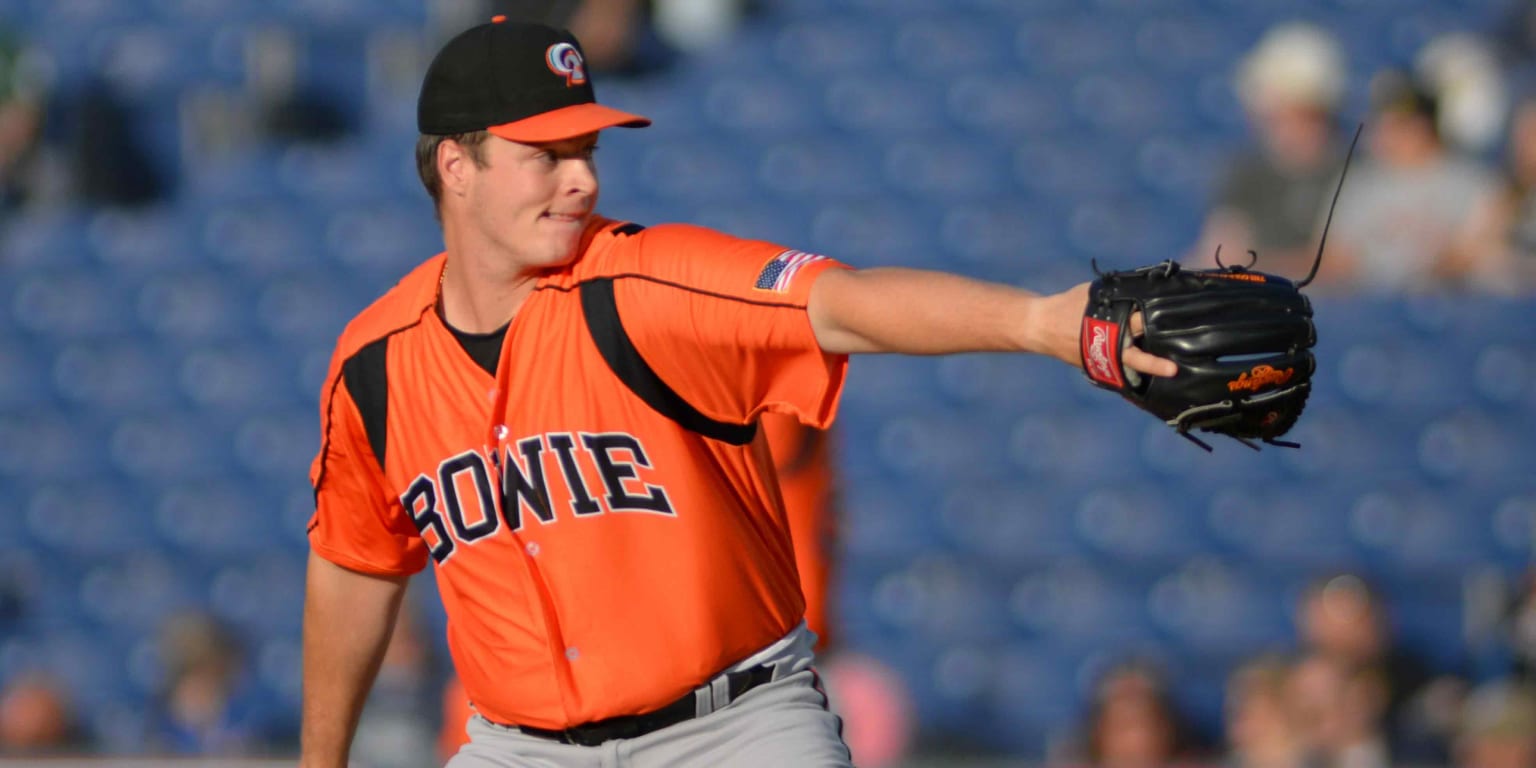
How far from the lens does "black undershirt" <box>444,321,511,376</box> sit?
9.86ft

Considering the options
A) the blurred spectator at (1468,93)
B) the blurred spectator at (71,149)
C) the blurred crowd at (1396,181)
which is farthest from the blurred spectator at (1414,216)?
the blurred spectator at (71,149)

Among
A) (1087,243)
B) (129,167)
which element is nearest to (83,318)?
(129,167)

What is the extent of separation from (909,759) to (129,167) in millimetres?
6105

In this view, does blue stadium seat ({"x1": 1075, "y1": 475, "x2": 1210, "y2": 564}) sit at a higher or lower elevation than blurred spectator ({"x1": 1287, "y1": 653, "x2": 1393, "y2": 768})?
higher

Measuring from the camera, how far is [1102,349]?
235cm

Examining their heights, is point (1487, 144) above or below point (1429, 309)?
above

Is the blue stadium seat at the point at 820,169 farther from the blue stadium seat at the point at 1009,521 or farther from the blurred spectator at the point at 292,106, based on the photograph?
the blurred spectator at the point at 292,106

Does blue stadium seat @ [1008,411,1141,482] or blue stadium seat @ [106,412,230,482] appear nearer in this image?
blue stadium seat @ [1008,411,1141,482]

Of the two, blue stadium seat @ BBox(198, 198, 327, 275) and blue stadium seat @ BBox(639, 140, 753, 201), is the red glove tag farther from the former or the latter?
blue stadium seat @ BBox(198, 198, 327, 275)

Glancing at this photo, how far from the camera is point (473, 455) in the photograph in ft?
9.85


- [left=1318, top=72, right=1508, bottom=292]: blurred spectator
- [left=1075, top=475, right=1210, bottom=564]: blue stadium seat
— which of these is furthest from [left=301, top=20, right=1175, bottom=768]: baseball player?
[left=1318, top=72, right=1508, bottom=292]: blurred spectator

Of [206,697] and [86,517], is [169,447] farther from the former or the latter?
[206,697]

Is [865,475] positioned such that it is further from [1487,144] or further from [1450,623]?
[1487,144]

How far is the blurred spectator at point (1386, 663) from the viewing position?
6.23 metres
